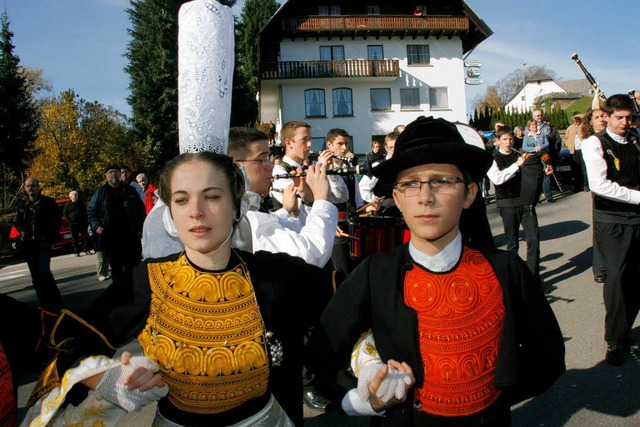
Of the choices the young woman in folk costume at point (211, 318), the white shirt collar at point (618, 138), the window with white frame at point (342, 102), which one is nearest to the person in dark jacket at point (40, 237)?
the young woman in folk costume at point (211, 318)

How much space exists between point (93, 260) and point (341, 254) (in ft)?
35.1

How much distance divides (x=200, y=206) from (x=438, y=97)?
3718 centimetres

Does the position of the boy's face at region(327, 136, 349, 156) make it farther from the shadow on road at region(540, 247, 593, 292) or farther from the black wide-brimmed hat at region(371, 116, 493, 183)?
the black wide-brimmed hat at region(371, 116, 493, 183)

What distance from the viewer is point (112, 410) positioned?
6.23 ft

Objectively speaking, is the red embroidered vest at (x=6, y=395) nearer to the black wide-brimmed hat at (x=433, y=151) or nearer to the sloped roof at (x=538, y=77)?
the black wide-brimmed hat at (x=433, y=151)

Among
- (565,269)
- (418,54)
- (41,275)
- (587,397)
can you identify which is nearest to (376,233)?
(587,397)

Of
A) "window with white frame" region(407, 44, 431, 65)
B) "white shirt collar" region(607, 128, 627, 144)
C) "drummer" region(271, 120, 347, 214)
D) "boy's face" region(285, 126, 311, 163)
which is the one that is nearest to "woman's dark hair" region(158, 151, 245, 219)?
"drummer" region(271, 120, 347, 214)

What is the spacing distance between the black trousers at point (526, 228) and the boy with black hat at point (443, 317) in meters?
5.37

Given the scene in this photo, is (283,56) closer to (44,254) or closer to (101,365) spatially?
(44,254)

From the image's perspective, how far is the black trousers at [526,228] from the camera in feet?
22.8

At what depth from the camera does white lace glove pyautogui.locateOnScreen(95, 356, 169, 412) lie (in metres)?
1.74

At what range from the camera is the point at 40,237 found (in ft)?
27.1

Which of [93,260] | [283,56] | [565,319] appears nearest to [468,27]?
[283,56]

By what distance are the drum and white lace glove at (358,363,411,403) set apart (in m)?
3.18
